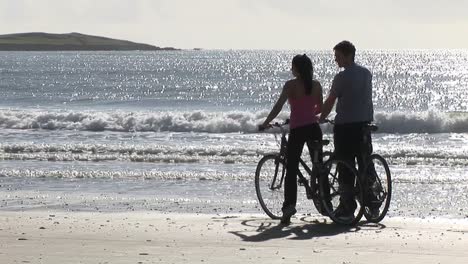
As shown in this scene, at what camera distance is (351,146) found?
8.77 meters

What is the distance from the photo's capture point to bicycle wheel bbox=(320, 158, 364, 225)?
8648 millimetres

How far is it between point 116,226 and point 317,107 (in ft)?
7.44

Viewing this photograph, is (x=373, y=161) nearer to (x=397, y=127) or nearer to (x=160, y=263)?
(x=160, y=263)

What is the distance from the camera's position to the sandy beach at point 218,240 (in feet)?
22.8

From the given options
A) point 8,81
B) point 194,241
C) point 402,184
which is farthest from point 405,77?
point 194,241

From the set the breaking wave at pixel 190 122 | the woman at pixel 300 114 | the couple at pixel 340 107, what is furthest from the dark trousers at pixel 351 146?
the breaking wave at pixel 190 122

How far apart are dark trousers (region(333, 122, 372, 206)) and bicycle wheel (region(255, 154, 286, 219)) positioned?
763mm

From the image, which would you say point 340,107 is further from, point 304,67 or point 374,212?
point 374,212

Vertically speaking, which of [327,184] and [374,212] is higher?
[327,184]

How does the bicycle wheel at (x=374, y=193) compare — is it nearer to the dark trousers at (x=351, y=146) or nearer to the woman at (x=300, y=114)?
the dark trousers at (x=351, y=146)

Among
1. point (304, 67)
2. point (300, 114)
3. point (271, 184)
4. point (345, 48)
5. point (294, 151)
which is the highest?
point (345, 48)

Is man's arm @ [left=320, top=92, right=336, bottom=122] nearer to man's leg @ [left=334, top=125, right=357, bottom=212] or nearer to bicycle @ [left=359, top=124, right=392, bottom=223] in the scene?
man's leg @ [left=334, top=125, right=357, bottom=212]

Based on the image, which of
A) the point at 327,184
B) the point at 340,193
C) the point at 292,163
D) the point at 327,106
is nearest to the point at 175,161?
the point at 292,163

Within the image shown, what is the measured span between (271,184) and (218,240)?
1893mm
